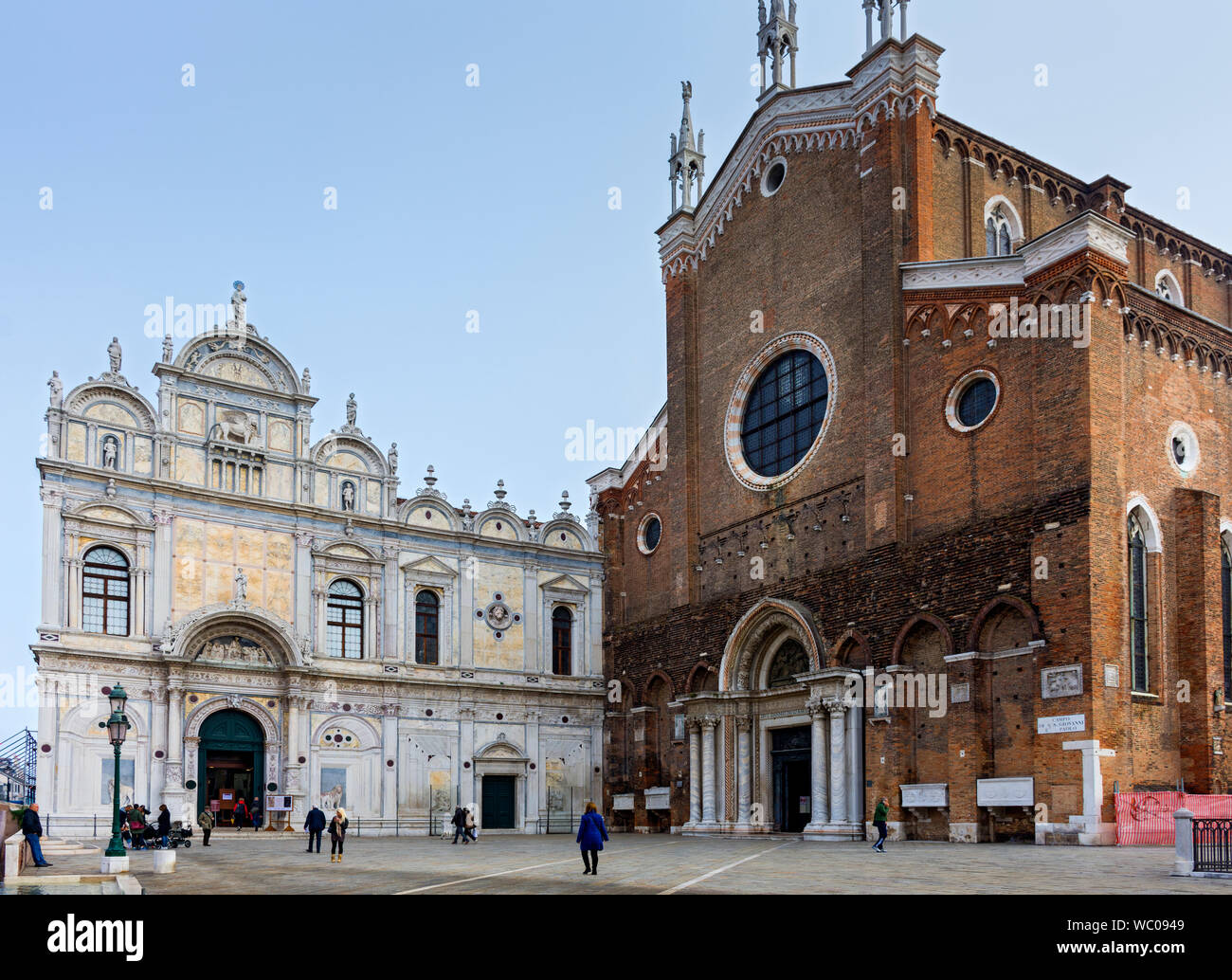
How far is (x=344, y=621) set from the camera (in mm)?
35906

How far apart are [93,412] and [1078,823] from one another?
25.7 meters

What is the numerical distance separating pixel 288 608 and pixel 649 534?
11.2 m

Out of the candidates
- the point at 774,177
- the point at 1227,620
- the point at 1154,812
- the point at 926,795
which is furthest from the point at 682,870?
the point at 774,177

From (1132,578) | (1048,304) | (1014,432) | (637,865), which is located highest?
(1048,304)

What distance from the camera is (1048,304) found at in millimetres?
25281

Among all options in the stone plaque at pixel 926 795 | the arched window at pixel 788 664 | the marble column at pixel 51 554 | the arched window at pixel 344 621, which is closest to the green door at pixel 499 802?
the arched window at pixel 344 621

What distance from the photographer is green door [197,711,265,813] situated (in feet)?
107

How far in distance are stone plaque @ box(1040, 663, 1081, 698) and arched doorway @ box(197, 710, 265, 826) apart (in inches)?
817

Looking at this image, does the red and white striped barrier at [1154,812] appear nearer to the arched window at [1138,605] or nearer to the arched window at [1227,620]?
the arched window at [1138,605]

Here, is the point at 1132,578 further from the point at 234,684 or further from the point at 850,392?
the point at 234,684

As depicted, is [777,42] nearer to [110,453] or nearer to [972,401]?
[972,401]

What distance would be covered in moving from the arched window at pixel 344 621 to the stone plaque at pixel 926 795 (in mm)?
16777

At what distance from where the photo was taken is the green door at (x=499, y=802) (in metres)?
37.2
